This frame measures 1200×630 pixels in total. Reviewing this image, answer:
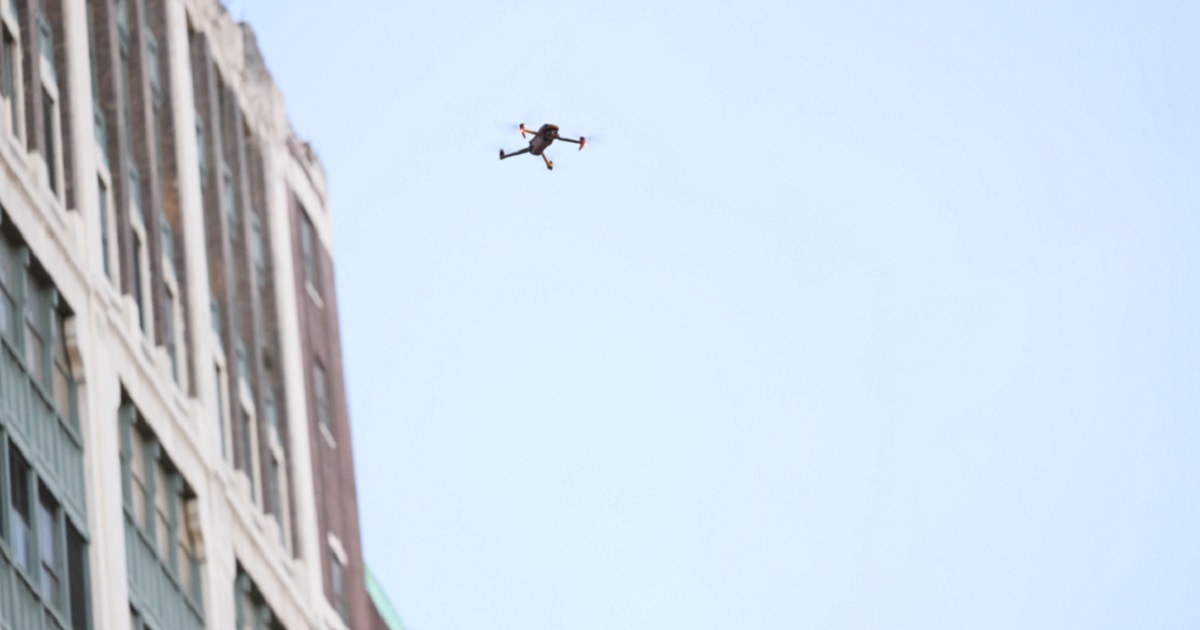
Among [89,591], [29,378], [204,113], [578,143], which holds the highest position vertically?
[204,113]

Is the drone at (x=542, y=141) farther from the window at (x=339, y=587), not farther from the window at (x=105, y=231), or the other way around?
the window at (x=339, y=587)

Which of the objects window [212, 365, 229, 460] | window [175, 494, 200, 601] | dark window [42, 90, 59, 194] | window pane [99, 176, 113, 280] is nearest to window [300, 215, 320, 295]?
window [212, 365, 229, 460]

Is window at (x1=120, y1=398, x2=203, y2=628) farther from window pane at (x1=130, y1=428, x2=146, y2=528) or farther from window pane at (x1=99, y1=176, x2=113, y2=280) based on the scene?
window pane at (x1=99, y1=176, x2=113, y2=280)

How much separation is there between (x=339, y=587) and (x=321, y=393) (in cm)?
641

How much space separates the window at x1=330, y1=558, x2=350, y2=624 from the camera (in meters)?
87.6

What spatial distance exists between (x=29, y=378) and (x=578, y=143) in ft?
47.4

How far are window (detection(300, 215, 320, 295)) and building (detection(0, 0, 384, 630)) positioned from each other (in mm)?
134

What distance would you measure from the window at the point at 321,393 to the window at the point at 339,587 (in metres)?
4.30

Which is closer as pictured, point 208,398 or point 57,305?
point 57,305

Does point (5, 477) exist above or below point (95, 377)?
below

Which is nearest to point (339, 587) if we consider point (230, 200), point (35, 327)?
point (230, 200)

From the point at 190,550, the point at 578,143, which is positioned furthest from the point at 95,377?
the point at 578,143

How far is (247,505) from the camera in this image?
262 ft

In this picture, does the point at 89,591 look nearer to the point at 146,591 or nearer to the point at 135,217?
the point at 146,591
